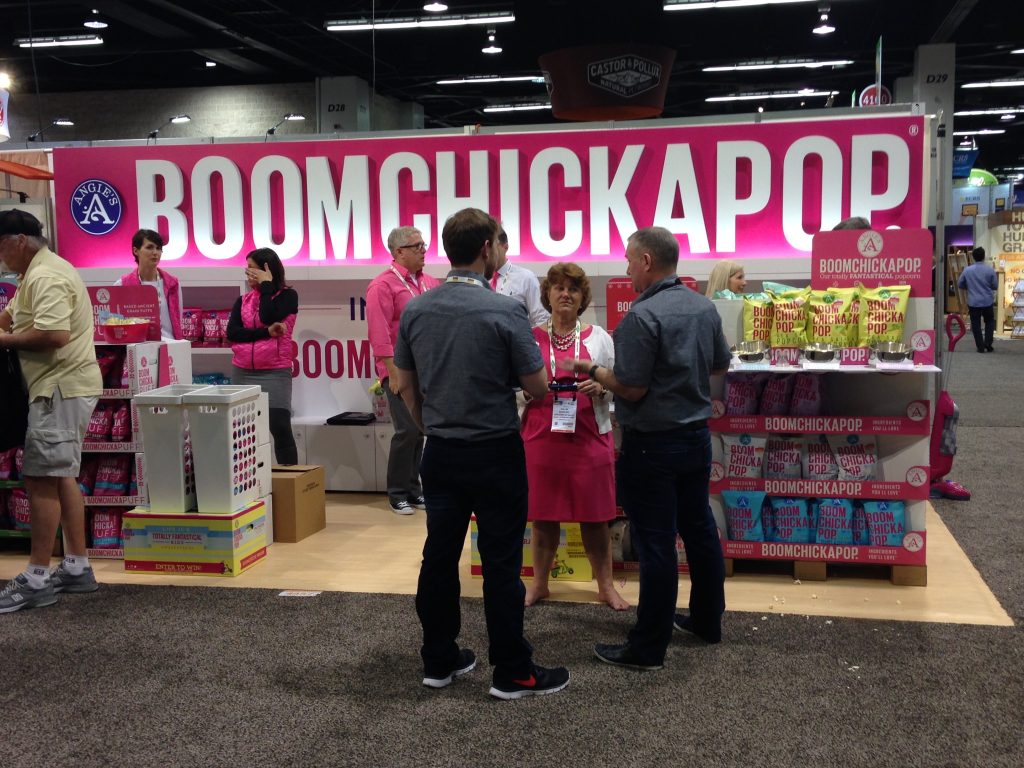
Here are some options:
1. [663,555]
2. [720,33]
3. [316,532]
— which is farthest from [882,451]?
[720,33]

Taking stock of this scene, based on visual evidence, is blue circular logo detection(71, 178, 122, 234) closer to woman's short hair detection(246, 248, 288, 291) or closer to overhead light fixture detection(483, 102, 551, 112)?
woman's short hair detection(246, 248, 288, 291)

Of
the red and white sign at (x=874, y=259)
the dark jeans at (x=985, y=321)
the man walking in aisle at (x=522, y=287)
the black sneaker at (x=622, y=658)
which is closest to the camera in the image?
the black sneaker at (x=622, y=658)

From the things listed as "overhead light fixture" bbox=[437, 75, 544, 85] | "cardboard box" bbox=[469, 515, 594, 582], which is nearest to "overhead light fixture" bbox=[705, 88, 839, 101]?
"overhead light fixture" bbox=[437, 75, 544, 85]

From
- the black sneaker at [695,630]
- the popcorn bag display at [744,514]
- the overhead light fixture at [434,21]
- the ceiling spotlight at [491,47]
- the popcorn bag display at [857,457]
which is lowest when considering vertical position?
the black sneaker at [695,630]

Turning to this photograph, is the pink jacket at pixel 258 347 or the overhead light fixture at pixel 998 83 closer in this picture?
the pink jacket at pixel 258 347

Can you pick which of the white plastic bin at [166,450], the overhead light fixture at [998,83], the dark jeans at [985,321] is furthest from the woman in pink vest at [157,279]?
the overhead light fixture at [998,83]

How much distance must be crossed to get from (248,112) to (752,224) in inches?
552

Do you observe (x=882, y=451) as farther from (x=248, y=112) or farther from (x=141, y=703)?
(x=248, y=112)

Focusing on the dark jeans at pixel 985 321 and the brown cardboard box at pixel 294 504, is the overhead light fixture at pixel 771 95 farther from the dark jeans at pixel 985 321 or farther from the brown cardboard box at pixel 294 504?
the brown cardboard box at pixel 294 504

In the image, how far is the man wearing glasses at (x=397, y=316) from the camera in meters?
5.29

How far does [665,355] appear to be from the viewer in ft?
10.6

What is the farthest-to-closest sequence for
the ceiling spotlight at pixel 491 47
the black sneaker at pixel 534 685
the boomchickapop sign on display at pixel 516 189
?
the ceiling spotlight at pixel 491 47
the boomchickapop sign on display at pixel 516 189
the black sneaker at pixel 534 685

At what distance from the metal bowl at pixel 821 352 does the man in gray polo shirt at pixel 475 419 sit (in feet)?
5.57

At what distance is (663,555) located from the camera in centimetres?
328
